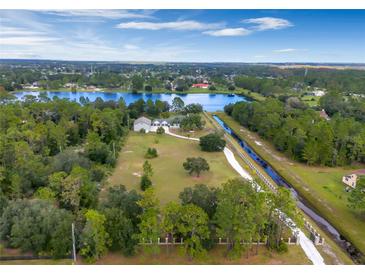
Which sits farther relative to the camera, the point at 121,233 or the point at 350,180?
the point at 350,180

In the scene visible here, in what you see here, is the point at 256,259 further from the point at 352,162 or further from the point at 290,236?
the point at 352,162

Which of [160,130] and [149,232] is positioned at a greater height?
[149,232]

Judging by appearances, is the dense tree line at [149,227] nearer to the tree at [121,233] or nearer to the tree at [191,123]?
the tree at [121,233]

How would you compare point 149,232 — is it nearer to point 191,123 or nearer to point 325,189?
point 325,189

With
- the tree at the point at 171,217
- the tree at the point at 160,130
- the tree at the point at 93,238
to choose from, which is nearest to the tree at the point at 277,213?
the tree at the point at 171,217

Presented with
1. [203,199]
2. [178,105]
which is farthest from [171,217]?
[178,105]

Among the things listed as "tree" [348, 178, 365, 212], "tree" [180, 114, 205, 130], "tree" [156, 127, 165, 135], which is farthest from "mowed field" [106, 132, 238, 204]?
"tree" [348, 178, 365, 212]

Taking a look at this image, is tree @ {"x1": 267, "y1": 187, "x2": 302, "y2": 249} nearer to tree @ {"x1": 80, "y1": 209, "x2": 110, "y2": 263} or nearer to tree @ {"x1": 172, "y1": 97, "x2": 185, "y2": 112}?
tree @ {"x1": 80, "y1": 209, "x2": 110, "y2": 263}

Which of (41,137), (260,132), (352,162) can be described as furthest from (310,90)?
(41,137)

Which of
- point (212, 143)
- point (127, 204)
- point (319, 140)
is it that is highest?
point (319, 140)
